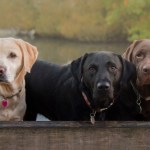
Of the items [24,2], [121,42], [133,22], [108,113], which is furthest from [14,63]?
[24,2]

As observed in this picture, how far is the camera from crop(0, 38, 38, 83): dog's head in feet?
10.1

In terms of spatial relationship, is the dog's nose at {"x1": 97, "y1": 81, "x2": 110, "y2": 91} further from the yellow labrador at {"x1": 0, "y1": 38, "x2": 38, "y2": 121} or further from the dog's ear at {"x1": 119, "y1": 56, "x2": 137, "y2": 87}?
the yellow labrador at {"x1": 0, "y1": 38, "x2": 38, "y2": 121}

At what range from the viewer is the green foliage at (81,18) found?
2928 cm

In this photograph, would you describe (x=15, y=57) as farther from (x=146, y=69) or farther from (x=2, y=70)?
(x=146, y=69)

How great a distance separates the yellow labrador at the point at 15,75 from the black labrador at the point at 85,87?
0.19 m

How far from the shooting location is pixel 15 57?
3.19m

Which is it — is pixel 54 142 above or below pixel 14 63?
below

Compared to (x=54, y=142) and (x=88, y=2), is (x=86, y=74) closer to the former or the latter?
(x=54, y=142)

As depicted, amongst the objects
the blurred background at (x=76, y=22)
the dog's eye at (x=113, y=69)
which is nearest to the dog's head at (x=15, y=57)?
the dog's eye at (x=113, y=69)

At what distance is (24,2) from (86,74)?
33.6 metres

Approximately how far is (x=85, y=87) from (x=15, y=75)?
0.54m

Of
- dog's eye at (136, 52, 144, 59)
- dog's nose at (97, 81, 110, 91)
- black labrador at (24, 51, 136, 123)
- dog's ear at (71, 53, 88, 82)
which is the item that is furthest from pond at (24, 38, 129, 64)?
dog's nose at (97, 81, 110, 91)

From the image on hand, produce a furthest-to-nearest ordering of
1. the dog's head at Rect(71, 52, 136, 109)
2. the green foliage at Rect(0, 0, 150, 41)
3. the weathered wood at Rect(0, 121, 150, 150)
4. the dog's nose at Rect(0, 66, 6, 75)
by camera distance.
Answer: the green foliage at Rect(0, 0, 150, 41)
the dog's nose at Rect(0, 66, 6, 75)
the dog's head at Rect(71, 52, 136, 109)
the weathered wood at Rect(0, 121, 150, 150)

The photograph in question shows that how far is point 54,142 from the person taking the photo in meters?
2.61
